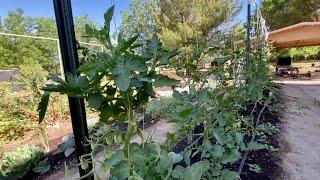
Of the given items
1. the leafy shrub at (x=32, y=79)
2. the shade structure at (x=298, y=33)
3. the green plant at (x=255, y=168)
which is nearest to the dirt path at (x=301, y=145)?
the green plant at (x=255, y=168)

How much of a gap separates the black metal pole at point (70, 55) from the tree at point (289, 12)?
20398 mm

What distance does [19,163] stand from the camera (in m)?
2.67

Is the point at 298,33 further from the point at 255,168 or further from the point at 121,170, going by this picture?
the point at 121,170

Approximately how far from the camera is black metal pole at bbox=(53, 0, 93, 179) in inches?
28.7

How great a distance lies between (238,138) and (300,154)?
71.0 inches

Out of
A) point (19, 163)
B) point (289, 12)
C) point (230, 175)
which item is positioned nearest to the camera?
point (230, 175)

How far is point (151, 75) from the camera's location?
1.85ft

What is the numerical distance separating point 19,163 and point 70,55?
2.36 metres

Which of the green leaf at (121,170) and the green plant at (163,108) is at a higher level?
the green leaf at (121,170)

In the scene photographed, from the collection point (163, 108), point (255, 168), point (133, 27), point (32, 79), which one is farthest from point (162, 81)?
point (32, 79)

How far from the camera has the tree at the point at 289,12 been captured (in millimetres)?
18219

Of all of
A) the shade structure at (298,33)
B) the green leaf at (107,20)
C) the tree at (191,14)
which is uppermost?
the tree at (191,14)

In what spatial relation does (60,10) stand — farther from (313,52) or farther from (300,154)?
(313,52)

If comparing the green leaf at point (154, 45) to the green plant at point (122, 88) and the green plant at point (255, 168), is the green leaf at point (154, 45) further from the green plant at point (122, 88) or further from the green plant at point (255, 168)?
the green plant at point (255, 168)
